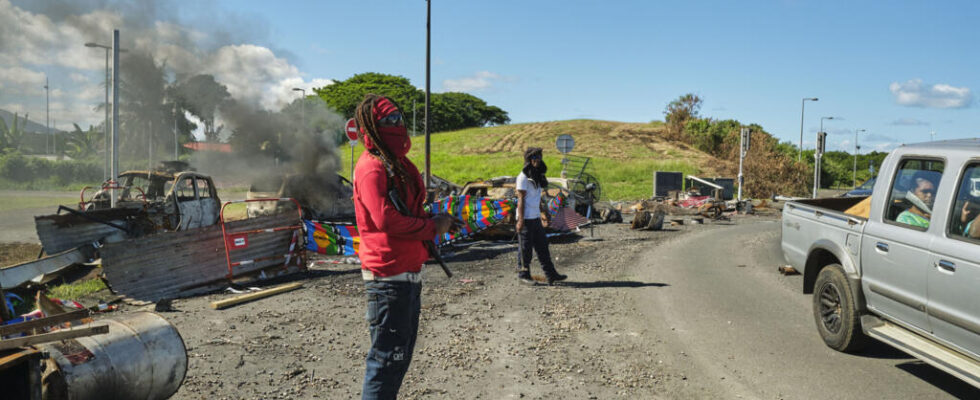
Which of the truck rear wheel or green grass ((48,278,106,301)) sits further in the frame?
green grass ((48,278,106,301))

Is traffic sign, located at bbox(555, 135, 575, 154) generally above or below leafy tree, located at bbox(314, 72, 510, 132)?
below

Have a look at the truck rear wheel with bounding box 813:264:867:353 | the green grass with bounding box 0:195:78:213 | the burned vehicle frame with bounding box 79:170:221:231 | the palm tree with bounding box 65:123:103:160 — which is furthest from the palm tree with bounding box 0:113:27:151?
the truck rear wheel with bounding box 813:264:867:353

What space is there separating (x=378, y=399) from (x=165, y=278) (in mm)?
5910

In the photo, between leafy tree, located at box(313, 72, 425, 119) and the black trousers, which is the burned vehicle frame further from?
leafy tree, located at box(313, 72, 425, 119)

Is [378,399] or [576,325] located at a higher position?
[378,399]

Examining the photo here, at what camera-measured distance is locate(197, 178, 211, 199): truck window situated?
1211cm

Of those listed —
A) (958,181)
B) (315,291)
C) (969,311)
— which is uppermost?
(958,181)

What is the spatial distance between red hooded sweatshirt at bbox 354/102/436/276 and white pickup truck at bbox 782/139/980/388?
3412 millimetres

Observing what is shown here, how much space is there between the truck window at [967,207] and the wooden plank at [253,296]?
22.7 ft

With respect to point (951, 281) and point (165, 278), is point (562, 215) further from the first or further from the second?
point (951, 281)

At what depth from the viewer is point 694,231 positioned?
16.5 m

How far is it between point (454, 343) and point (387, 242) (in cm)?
280

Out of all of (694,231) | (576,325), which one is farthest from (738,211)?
(576,325)

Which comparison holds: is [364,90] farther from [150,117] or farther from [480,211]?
[480,211]
